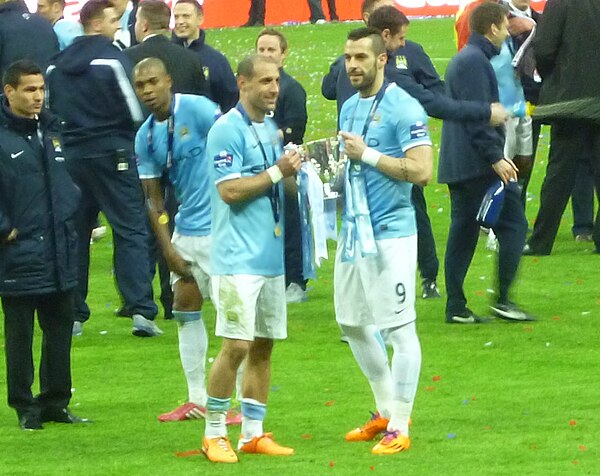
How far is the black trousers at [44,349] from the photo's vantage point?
8.32 metres

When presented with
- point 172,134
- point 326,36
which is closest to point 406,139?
point 172,134

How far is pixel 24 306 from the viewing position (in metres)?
8.33

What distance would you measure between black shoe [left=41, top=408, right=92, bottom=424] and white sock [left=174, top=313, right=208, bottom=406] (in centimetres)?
59

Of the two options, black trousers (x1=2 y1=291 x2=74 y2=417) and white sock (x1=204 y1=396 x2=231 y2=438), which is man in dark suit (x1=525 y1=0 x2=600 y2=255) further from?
white sock (x1=204 y1=396 x2=231 y2=438)

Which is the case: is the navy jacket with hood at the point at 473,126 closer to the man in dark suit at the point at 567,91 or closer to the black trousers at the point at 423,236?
the black trousers at the point at 423,236

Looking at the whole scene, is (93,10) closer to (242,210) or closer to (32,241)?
(32,241)

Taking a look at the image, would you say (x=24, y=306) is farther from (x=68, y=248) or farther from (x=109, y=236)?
(x=109, y=236)

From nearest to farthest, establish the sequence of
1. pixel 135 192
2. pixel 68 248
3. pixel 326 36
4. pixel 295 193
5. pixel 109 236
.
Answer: pixel 295 193
pixel 68 248
pixel 135 192
pixel 109 236
pixel 326 36

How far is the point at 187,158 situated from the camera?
8469 millimetres

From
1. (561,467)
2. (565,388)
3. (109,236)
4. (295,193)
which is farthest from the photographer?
(109,236)

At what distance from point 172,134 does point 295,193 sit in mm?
998

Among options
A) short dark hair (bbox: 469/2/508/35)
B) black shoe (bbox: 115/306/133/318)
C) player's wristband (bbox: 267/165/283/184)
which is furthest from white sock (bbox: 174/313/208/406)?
short dark hair (bbox: 469/2/508/35)

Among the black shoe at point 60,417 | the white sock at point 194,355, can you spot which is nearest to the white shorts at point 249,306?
the white sock at point 194,355

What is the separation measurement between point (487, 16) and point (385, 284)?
3425mm
